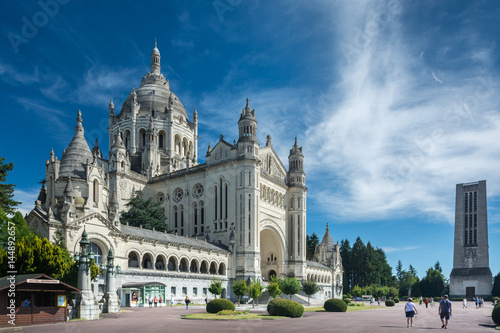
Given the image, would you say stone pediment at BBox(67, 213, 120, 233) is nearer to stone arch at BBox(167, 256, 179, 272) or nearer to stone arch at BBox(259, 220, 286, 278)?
stone arch at BBox(167, 256, 179, 272)

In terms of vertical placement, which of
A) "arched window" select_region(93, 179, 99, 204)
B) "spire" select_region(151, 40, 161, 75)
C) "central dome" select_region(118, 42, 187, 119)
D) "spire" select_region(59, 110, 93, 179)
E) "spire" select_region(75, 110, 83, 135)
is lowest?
"arched window" select_region(93, 179, 99, 204)

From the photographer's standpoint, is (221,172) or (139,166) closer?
(221,172)

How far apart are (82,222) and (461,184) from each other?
10329 cm

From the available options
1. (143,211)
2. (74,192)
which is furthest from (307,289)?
(74,192)

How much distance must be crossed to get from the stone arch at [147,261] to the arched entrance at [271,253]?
83.6ft

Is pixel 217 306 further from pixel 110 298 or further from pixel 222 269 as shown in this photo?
pixel 222 269

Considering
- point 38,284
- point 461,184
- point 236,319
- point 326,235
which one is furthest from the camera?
point 461,184

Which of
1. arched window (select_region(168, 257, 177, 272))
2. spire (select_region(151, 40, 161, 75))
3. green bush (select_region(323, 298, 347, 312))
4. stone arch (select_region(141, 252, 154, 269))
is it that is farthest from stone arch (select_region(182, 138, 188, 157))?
green bush (select_region(323, 298, 347, 312))

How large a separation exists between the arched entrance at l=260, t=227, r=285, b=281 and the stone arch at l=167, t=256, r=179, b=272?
853 inches

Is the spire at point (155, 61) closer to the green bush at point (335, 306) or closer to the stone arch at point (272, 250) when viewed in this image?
the stone arch at point (272, 250)

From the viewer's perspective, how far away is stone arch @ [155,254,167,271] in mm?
58750

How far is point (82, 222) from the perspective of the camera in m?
47.8

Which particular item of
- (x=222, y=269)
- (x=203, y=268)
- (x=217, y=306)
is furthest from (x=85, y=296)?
(x=222, y=269)

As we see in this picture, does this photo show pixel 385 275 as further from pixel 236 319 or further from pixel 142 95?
pixel 236 319
